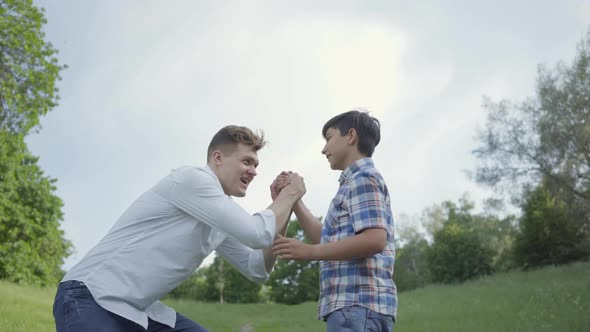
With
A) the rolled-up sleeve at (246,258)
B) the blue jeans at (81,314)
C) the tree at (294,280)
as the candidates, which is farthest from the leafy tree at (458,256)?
the blue jeans at (81,314)

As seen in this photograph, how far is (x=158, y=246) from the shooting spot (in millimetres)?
3623

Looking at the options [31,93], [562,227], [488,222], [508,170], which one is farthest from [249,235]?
[488,222]

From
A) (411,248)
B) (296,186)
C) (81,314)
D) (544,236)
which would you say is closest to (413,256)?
(411,248)

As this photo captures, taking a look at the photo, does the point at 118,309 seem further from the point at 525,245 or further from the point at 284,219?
the point at 525,245

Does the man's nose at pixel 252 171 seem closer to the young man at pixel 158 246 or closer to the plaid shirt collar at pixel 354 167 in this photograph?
the young man at pixel 158 246

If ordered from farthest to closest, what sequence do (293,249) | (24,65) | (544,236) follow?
(544,236), (24,65), (293,249)

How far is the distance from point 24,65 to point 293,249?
17.9 meters

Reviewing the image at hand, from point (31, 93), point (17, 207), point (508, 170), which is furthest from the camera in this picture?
point (508, 170)

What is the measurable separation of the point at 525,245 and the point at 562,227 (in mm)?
2796

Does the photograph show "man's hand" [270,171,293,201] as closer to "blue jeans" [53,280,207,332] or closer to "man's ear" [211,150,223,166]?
"man's ear" [211,150,223,166]

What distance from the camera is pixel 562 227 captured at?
3331 cm

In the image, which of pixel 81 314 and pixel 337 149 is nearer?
pixel 81 314

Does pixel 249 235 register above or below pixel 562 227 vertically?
below

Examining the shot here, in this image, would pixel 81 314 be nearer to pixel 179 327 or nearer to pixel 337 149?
pixel 179 327
